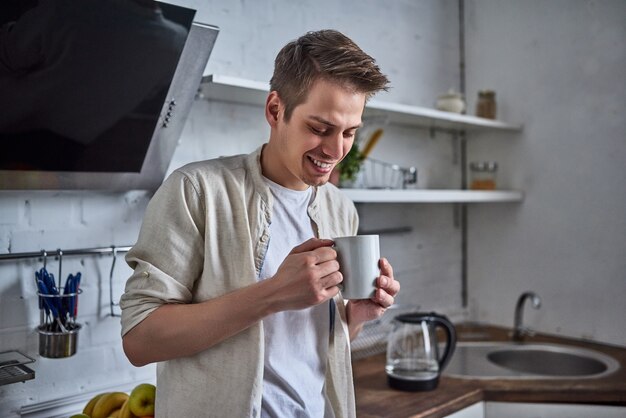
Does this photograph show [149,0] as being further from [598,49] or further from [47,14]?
[598,49]

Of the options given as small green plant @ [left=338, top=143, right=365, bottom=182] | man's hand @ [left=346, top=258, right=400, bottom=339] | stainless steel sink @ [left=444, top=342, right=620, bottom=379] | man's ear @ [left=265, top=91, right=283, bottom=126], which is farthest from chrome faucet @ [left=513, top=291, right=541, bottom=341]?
man's ear @ [left=265, top=91, right=283, bottom=126]

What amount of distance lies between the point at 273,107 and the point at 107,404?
81 cm

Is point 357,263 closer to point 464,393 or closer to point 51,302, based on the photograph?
point 51,302

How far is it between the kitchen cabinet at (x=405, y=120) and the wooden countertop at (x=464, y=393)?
57 cm

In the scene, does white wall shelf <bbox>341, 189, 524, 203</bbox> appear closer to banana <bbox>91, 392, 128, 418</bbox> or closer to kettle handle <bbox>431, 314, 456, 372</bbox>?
kettle handle <bbox>431, 314, 456, 372</bbox>

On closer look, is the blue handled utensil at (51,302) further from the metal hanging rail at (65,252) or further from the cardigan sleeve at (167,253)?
the cardigan sleeve at (167,253)

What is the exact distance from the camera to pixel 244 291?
888 mm

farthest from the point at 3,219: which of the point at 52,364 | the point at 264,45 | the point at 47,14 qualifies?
the point at 264,45

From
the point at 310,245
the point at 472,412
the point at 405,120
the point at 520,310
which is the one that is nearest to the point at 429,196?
the point at 405,120

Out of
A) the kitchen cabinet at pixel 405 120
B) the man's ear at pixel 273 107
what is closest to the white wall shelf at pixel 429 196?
the kitchen cabinet at pixel 405 120

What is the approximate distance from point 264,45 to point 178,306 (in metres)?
1.16

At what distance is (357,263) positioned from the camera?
92 centimetres

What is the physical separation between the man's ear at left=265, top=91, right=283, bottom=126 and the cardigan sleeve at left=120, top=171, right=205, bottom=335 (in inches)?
6.9

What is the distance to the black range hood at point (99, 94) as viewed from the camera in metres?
1.14
